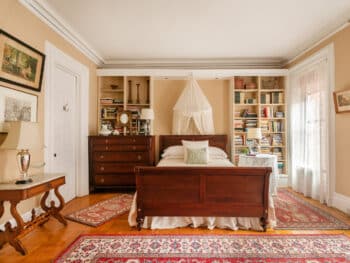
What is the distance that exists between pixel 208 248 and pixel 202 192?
2.01ft

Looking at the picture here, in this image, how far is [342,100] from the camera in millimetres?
3107

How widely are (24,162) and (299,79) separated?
15.6 ft

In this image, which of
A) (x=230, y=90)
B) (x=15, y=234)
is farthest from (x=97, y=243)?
(x=230, y=90)

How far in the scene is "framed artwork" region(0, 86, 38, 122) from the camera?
2.30 meters

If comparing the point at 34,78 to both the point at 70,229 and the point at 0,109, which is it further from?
the point at 70,229

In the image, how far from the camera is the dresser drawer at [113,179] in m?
4.24

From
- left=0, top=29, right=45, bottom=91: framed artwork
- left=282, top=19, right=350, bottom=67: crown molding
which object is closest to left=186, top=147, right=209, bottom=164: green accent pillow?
left=0, top=29, right=45, bottom=91: framed artwork

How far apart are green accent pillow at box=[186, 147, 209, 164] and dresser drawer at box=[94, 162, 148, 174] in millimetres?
1199

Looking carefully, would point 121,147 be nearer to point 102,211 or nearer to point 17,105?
point 102,211

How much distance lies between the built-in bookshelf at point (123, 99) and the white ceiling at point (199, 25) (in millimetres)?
600

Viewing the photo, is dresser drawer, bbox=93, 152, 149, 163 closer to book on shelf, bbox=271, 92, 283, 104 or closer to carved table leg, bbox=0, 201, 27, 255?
carved table leg, bbox=0, 201, 27, 255

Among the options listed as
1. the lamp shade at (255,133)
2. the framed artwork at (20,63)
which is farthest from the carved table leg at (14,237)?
the lamp shade at (255,133)

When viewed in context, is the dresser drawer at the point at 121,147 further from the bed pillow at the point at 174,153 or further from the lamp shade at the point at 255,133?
the lamp shade at the point at 255,133

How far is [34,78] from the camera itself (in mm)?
2754
